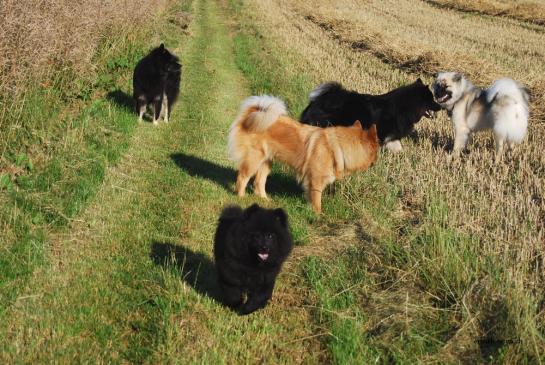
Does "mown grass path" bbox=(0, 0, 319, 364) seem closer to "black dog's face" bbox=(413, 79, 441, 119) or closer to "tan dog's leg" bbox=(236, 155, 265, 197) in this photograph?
"tan dog's leg" bbox=(236, 155, 265, 197)

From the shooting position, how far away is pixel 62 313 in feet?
13.9

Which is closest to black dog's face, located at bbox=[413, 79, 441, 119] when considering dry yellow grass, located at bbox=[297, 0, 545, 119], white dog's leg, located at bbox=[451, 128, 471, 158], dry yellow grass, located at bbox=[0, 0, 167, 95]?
white dog's leg, located at bbox=[451, 128, 471, 158]

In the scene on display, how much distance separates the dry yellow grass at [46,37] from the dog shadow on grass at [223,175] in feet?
7.91

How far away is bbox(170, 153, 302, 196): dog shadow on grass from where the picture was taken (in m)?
7.55

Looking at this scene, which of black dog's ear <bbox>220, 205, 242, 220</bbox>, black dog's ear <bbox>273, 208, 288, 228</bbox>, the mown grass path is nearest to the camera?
the mown grass path

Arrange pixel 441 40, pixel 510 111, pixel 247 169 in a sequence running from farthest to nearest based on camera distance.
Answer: pixel 441 40 → pixel 510 111 → pixel 247 169

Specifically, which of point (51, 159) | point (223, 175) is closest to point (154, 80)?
point (223, 175)

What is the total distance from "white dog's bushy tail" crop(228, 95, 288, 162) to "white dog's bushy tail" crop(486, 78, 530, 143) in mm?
3597

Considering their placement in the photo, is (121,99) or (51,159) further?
(121,99)

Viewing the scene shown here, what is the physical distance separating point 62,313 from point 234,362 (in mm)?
1444

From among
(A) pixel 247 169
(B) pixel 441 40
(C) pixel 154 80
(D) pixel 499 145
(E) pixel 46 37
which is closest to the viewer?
(A) pixel 247 169

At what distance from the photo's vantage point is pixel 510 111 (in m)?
8.16

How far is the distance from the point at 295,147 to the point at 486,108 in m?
3.73

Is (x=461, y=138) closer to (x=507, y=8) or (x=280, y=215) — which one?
(x=280, y=215)
